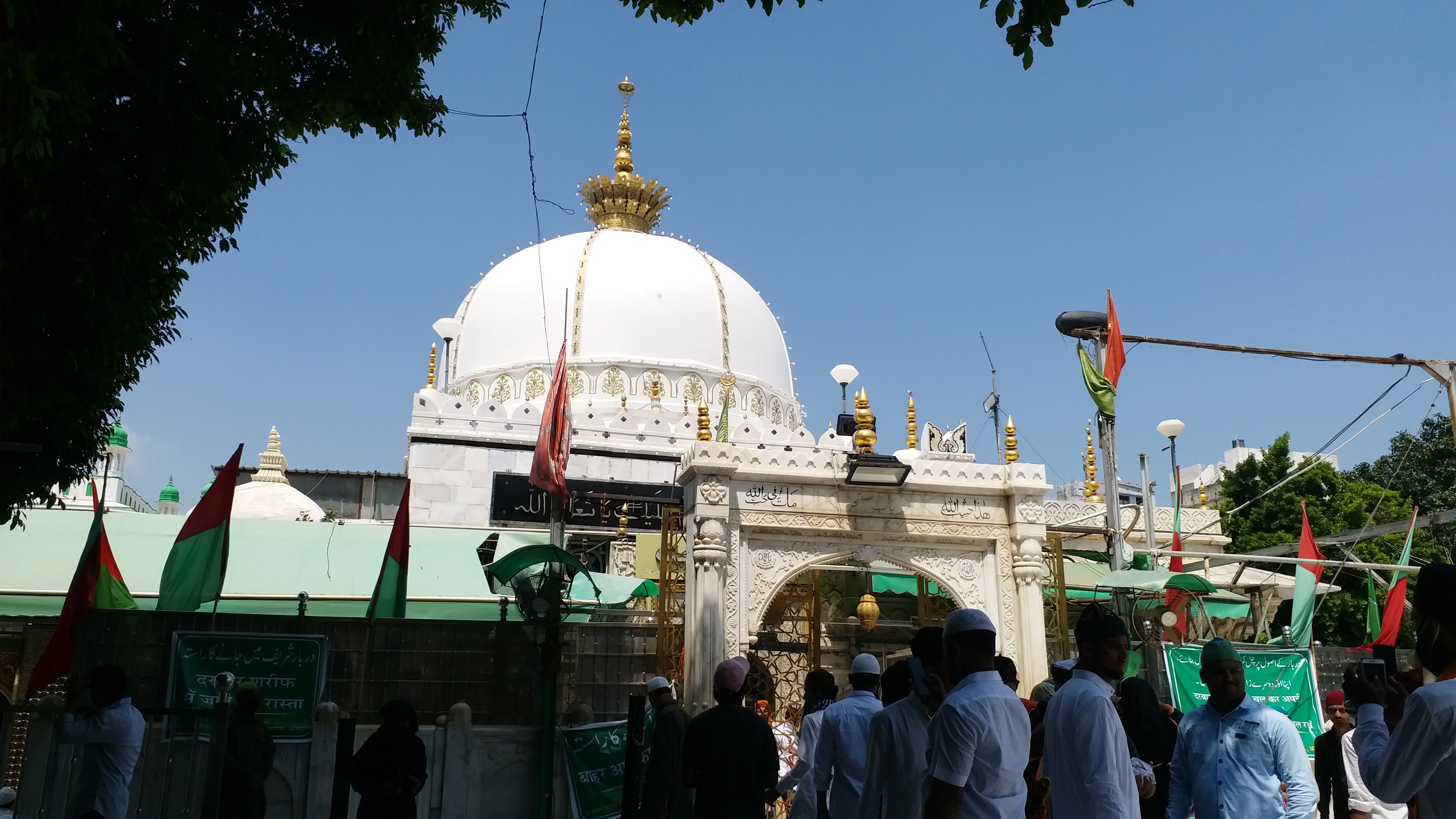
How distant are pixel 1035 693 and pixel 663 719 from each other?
2478 mm

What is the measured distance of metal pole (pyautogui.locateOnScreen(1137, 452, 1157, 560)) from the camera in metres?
14.0

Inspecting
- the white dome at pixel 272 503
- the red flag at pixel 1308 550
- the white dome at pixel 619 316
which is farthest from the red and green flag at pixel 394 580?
the white dome at pixel 619 316

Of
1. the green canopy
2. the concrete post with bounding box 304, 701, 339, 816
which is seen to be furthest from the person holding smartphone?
the green canopy

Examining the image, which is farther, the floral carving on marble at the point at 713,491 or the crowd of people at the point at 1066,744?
the floral carving on marble at the point at 713,491

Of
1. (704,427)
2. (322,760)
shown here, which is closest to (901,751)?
(322,760)

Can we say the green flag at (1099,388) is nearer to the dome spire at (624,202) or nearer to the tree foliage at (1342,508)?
the tree foliage at (1342,508)

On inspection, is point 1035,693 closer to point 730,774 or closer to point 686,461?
point 730,774

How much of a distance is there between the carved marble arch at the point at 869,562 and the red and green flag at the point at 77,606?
6593 mm

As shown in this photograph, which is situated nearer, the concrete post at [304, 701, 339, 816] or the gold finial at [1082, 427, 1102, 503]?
the concrete post at [304, 701, 339, 816]

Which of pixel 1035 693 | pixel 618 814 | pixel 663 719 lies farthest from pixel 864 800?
pixel 618 814

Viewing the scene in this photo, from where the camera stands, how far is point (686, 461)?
1380 centimetres

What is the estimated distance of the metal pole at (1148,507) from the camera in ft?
46.1

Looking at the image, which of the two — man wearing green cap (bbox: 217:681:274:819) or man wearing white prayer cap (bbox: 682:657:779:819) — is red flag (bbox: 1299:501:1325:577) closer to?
man wearing white prayer cap (bbox: 682:657:779:819)

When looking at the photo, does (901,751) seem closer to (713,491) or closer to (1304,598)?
(713,491)
